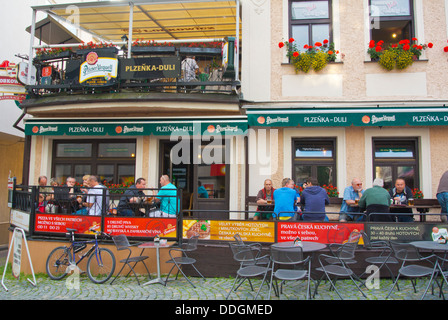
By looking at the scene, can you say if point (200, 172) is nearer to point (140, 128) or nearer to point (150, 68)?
point (140, 128)

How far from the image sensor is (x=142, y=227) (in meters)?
7.35

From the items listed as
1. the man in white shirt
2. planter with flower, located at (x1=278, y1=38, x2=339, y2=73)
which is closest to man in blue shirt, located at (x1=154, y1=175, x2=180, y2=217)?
the man in white shirt

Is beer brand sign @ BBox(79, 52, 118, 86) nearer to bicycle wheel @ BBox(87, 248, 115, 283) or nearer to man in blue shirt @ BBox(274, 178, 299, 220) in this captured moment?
bicycle wheel @ BBox(87, 248, 115, 283)

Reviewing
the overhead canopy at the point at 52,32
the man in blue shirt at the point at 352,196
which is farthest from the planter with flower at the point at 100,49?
the man in blue shirt at the point at 352,196

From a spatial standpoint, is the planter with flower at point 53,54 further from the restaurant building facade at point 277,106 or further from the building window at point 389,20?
the building window at point 389,20

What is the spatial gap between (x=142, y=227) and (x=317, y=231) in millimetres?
3515

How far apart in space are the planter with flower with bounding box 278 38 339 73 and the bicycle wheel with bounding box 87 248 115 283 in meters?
6.62

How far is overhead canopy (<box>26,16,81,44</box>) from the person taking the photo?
11.3m

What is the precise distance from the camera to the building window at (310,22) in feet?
32.5

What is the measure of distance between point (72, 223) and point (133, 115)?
3.68 metres

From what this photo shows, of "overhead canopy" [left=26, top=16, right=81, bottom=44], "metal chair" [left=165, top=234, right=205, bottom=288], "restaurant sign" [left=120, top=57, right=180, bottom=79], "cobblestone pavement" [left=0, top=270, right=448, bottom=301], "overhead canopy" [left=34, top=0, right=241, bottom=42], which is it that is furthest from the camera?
"overhead canopy" [left=26, top=16, right=81, bottom=44]

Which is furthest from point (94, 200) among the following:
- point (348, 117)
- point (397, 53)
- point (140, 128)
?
point (397, 53)

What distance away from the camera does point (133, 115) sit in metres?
10.1

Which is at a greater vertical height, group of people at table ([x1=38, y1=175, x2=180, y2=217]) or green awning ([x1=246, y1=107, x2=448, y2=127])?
green awning ([x1=246, y1=107, x2=448, y2=127])
